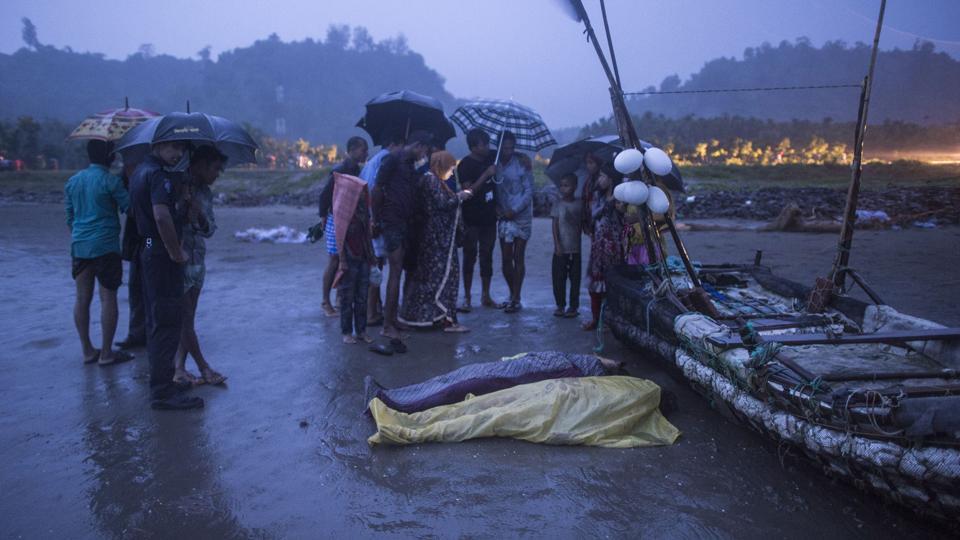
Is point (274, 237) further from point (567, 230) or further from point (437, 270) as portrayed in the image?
point (567, 230)

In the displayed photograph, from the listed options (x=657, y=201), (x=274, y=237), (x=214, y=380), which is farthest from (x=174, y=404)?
(x=274, y=237)

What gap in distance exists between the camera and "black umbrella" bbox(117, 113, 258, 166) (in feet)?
12.5

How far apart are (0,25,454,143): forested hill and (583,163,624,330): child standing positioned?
8489 centimetres

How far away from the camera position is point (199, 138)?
3838mm

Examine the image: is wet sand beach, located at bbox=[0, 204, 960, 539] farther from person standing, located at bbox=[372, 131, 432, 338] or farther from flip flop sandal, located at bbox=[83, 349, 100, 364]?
person standing, located at bbox=[372, 131, 432, 338]

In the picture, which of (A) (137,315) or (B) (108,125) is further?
(A) (137,315)

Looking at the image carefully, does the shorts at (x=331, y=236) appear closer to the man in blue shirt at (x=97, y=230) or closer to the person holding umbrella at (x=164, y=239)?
the man in blue shirt at (x=97, y=230)

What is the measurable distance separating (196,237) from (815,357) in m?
4.07

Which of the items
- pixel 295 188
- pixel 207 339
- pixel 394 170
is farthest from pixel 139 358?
pixel 295 188

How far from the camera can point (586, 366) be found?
404cm

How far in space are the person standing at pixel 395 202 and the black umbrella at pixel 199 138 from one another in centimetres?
111

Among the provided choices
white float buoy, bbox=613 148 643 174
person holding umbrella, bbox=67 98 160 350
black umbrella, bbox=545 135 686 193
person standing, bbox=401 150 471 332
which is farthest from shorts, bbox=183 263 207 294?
black umbrella, bbox=545 135 686 193

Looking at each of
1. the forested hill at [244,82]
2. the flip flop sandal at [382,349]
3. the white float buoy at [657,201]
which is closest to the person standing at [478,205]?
the flip flop sandal at [382,349]

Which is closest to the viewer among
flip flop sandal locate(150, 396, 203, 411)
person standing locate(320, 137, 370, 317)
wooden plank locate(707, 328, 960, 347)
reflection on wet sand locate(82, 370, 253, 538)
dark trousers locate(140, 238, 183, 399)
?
reflection on wet sand locate(82, 370, 253, 538)
